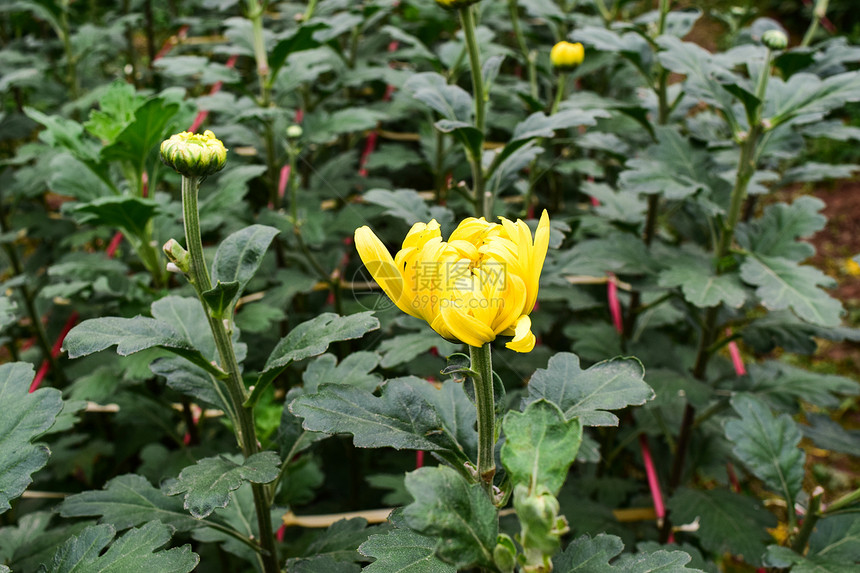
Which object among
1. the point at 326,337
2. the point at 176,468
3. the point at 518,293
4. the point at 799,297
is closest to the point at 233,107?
the point at 176,468

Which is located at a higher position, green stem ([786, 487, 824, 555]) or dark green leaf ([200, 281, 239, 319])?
dark green leaf ([200, 281, 239, 319])

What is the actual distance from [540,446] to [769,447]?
27.8 inches

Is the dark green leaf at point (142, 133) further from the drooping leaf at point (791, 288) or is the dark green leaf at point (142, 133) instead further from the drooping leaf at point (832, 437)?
the drooping leaf at point (832, 437)

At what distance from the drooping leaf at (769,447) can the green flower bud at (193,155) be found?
97cm

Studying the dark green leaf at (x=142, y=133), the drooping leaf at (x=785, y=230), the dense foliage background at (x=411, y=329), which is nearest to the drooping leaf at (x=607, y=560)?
the dense foliage background at (x=411, y=329)

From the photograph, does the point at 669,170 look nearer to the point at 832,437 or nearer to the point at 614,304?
the point at 614,304

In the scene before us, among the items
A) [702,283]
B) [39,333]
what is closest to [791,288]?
[702,283]

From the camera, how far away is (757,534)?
144 centimetres

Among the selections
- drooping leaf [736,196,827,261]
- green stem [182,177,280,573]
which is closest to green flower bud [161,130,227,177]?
green stem [182,177,280,573]

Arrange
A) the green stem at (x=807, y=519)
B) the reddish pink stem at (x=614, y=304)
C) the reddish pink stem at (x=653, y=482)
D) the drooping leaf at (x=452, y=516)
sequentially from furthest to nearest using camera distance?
the reddish pink stem at (x=614, y=304) → the reddish pink stem at (x=653, y=482) → the green stem at (x=807, y=519) → the drooping leaf at (x=452, y=516)

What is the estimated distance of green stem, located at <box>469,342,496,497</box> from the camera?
0.75m

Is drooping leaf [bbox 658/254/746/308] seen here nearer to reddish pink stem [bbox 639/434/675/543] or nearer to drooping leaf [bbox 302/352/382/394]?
reddish pink stem [bbox 639/434/675/543]

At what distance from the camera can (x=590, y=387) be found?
84 centimetres

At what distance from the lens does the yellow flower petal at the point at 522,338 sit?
2.25ft
